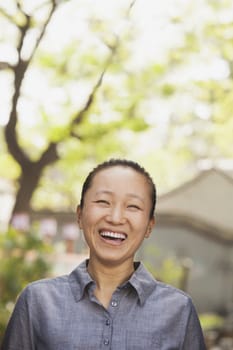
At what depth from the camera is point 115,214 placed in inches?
44.4

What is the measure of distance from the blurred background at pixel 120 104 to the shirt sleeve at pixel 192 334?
144 inches

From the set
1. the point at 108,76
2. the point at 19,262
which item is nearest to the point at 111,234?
the point at 19,262

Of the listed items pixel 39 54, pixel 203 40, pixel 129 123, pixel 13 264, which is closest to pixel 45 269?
pixel 13 264

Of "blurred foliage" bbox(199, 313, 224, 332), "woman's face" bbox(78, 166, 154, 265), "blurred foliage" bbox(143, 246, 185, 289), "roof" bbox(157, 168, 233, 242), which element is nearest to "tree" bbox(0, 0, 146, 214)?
"roof" bbox(157, 168, 233, 242)

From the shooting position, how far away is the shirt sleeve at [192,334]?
1.14 m

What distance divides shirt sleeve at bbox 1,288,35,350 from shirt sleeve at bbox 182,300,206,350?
0.23 m

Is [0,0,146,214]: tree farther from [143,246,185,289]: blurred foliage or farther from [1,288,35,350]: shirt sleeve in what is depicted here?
[1,288,35,350]: shirt sleeve

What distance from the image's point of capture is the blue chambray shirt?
110 cm

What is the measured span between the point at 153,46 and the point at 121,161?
14.1ft

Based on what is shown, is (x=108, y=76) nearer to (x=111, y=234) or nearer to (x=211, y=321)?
(x=211, y=321)

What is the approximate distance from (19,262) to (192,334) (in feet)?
11.0

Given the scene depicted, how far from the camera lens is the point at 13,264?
441 centimetres

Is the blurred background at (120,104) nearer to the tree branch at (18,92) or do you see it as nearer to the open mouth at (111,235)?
the tree branch at (18,92)

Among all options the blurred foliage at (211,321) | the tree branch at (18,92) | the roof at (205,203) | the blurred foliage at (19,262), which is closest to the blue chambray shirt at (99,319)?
the blurred foliage at (19,262)
